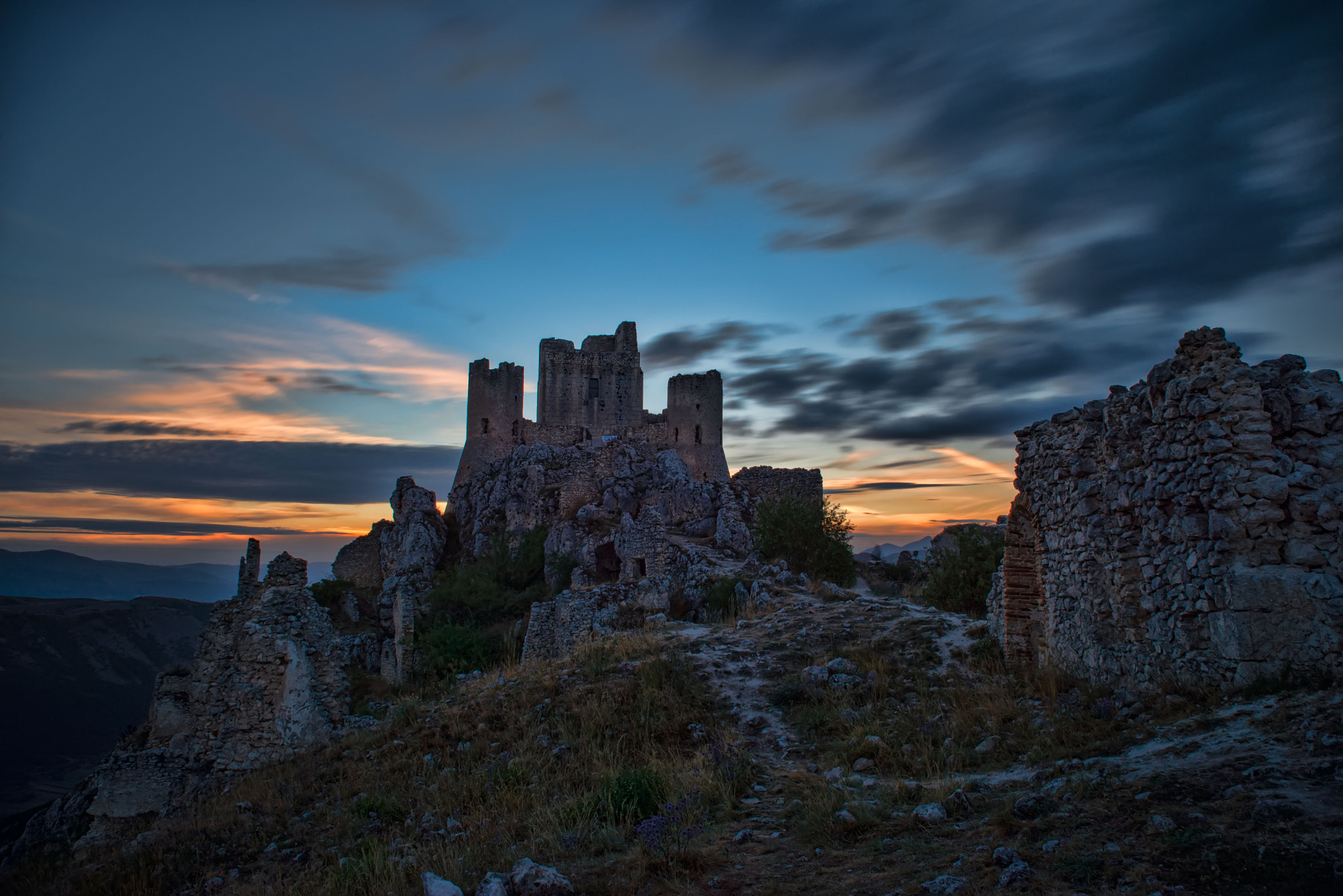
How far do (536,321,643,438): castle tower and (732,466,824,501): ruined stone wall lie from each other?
13.6 metres

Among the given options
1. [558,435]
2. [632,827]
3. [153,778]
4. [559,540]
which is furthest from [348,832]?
[558,435]

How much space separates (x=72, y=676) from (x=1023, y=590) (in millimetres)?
41804

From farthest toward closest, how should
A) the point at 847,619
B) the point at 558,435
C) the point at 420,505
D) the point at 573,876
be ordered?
the point at 558,435 → the point at 420,505 → the point at 847,619 → the point at 573,876

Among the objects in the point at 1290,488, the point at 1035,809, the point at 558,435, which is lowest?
the point at 1035,809

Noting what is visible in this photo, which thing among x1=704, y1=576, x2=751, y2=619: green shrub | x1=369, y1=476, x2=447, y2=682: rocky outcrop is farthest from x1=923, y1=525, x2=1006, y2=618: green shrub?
x1=369, y1=476, x2=447, y2=682: rocky outcrop

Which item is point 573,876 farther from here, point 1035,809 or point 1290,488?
point 1290,488

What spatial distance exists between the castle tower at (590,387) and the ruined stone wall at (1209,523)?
36.3 meters

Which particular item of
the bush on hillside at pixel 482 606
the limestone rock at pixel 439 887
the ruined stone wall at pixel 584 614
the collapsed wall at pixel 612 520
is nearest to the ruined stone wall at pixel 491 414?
the collapsed wall at pixel 612 520

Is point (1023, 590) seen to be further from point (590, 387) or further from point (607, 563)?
point (590, 387)

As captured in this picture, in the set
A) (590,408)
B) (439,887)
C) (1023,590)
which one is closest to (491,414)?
(590,408)

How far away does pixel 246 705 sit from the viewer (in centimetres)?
948

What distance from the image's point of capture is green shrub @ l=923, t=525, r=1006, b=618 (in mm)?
16438

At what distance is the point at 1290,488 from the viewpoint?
16.4ft

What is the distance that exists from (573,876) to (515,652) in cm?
1666
